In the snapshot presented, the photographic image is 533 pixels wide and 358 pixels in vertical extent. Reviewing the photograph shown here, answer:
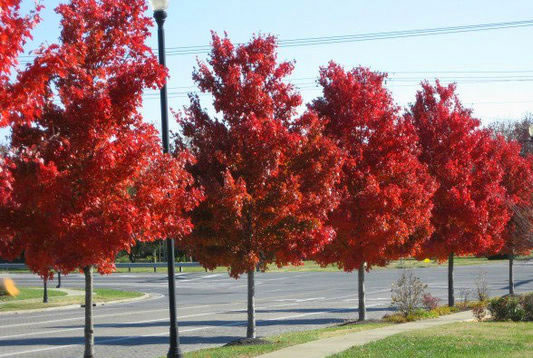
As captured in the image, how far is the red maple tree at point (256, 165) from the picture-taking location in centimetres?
1581

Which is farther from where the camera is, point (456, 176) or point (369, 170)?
point (456, 176)

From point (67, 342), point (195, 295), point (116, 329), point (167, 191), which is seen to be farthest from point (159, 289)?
point (167, 191)

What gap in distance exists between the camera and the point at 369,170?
66.9 ft

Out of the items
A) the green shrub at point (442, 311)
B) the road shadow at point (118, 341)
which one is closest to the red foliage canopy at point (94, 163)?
the road shadow at point (118, 341)

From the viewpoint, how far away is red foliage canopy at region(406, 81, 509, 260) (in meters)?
24.3

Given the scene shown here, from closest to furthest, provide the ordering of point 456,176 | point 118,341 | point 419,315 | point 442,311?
point 118,341 → point 419,315 → point 442,311 → point 456,176

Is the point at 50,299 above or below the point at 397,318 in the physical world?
below

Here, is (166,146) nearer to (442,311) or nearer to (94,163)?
(94,163)

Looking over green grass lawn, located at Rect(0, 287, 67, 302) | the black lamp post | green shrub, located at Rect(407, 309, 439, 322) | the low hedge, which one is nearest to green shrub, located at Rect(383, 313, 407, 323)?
green shrub, located at Rect(407, 309, 439, 322)

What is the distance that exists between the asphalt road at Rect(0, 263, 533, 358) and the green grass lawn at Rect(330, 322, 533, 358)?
4750 millimetres

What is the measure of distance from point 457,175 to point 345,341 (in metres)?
10.6

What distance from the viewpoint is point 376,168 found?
20.7 m

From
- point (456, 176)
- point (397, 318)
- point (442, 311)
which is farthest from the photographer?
point (456, 176)

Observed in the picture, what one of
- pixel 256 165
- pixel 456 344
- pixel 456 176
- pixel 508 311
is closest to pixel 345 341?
pixel 456 344
